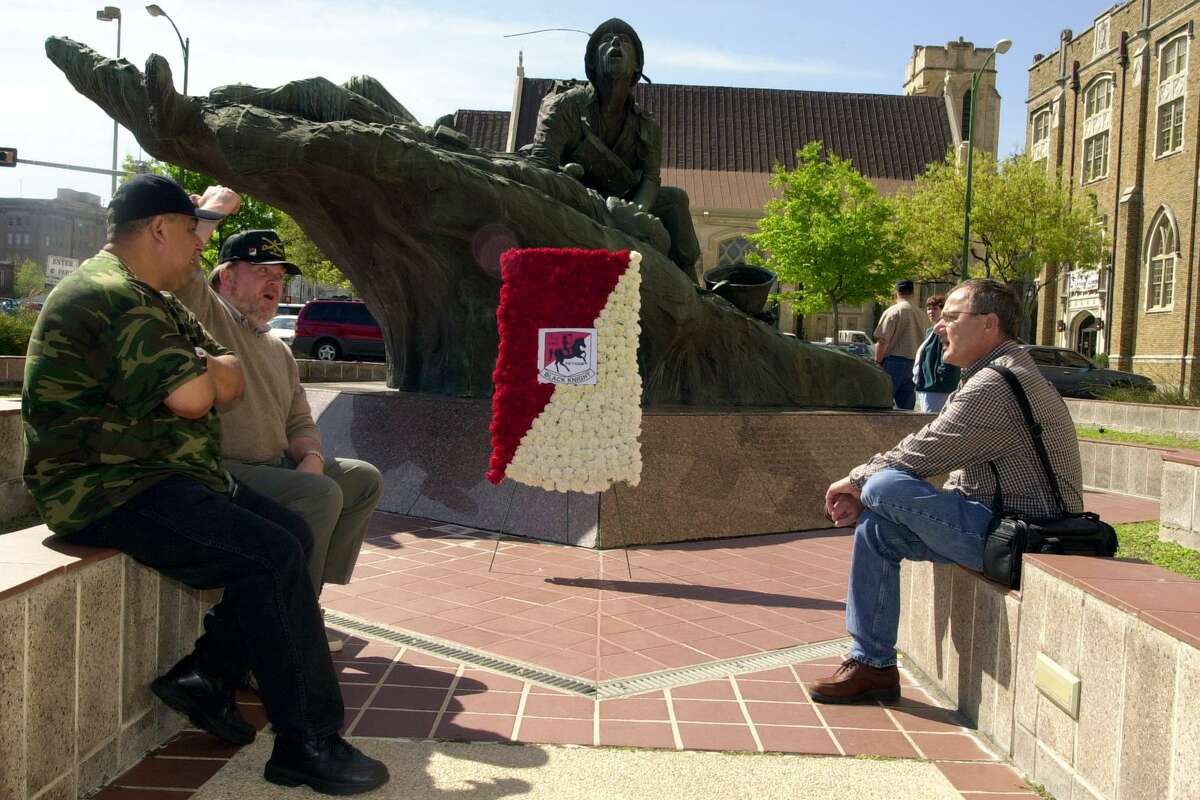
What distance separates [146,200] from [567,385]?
294 centimetres

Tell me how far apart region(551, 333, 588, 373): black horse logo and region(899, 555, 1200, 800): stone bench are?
2.36 meters

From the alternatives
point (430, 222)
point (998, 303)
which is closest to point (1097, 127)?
point (430, 222)

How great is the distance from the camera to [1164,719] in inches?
100.0

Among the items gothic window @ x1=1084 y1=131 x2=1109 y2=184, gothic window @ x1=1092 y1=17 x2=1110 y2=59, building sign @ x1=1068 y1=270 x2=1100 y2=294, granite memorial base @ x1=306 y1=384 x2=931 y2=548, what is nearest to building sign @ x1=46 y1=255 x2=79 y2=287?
granite memorial base @ x1=306 y1=384 x2=931 y2=548

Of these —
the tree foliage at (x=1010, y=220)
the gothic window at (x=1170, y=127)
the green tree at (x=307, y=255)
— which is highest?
the gothic window at (x=1170, y=127)

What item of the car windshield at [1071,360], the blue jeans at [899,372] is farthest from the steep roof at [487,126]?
the blue jeans at [899,372]

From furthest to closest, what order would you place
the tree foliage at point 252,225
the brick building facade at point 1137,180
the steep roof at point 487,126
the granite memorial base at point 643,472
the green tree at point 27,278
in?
the green tree at point 27,278
the steep roof at point 487,126
the brick building facade at point 1137,180
the tree foliage at point 252,225
the granite memorial base at point 643,472

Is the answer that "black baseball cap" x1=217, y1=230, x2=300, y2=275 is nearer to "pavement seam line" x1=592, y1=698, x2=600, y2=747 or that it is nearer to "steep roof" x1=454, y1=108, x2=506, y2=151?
"pavement seam line" x1=592, y1=698, x2=600, y2=747

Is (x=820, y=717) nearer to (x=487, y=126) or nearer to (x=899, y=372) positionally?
(x=899, y=372)

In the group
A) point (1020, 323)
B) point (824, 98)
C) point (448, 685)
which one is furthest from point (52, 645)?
point (824, 98)

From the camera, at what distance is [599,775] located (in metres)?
3.22

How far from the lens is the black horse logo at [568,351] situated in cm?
571

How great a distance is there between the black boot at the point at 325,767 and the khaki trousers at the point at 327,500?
0.63m

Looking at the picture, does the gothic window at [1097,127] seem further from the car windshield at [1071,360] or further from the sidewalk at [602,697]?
the sidewalk at [602,697]
